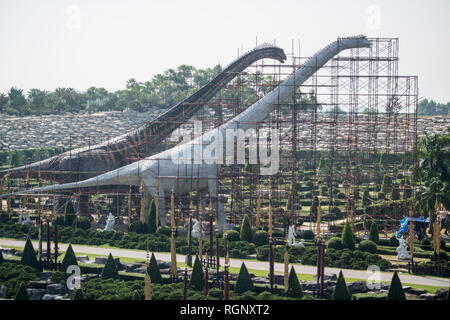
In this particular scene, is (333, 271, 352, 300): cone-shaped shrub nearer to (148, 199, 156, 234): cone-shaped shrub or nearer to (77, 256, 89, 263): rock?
(77, 256, 89, 263): rock

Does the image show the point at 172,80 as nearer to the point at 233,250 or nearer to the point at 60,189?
the point at 60,189

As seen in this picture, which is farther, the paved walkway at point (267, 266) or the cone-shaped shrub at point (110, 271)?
the paved walkway at point (267, 266)

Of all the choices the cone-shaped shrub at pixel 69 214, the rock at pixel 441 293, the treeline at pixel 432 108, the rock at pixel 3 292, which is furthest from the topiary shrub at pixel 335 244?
the treeline at pixel 432 108

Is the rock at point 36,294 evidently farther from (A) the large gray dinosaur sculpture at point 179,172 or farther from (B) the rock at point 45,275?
(A) the large gray dinosaur sculpture at point 179,172

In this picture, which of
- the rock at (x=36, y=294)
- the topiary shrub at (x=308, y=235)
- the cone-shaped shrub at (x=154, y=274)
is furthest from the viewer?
the topiary shrub at (x=308, y=235)

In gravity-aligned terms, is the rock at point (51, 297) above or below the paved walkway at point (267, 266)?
below

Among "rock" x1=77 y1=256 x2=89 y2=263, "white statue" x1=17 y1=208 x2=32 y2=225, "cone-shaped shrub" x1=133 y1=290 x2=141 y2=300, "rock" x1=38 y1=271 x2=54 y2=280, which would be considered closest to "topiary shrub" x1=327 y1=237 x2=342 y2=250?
"rock" x1=77 y1=256 x2=89 y2=263
